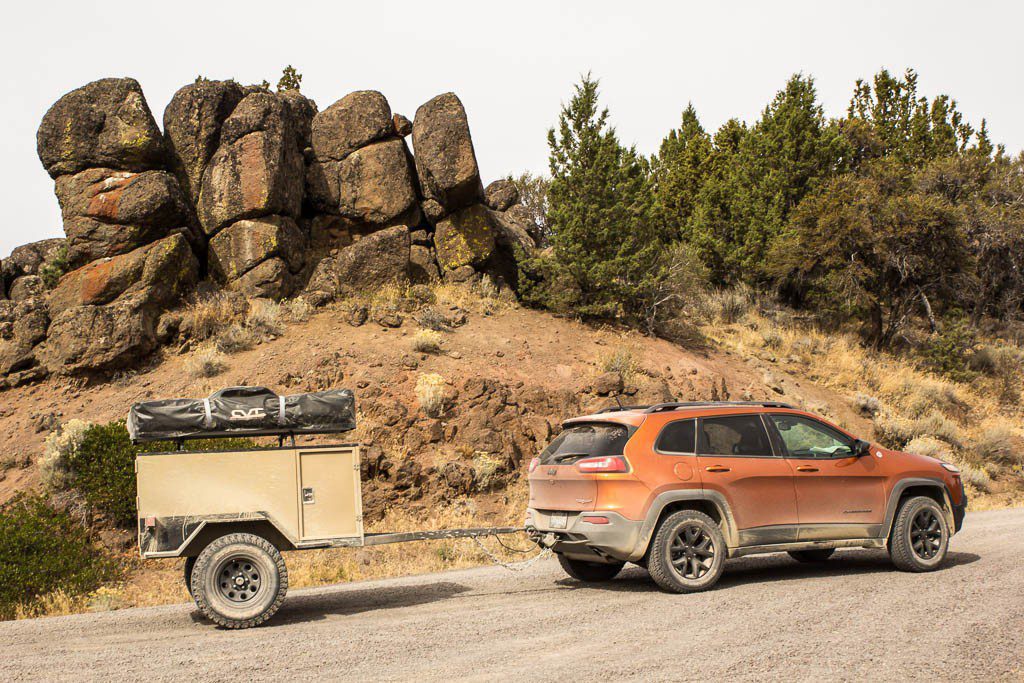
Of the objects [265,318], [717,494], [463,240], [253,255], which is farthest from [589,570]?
[253,255]

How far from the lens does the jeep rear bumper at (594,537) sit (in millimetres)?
7918

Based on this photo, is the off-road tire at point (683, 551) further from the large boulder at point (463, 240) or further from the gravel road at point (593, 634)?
the large boulder at point (463, 240)

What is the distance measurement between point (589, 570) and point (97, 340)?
15.5m

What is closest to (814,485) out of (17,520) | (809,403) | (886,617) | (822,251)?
(886,617)

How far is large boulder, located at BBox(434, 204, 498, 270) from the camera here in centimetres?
2411

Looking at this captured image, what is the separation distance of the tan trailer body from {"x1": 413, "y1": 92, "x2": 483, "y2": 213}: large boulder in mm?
16645

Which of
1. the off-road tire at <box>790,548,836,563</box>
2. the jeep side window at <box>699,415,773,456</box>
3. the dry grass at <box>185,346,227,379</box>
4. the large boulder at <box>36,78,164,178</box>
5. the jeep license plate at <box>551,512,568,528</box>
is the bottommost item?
the off-road tire at <box>790,548,836,563</box>

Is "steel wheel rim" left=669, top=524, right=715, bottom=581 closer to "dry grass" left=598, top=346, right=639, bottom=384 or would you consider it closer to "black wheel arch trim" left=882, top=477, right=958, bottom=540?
"black wheel arch trim" left=882, top=477, right=958, bottom=540

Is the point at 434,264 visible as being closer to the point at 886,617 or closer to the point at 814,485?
the point at 814,485

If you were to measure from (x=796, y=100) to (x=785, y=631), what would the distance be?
32.7 m

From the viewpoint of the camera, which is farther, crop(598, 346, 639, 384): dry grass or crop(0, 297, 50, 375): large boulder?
crop(598, 346, 639, 384): dry grass

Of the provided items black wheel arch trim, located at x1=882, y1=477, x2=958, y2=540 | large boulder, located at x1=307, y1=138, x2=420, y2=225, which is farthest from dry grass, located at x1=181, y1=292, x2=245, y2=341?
black wheel arch trim, located at x1=882, y1=477, x2=958, y2=540

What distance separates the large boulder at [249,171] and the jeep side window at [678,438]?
17217mm

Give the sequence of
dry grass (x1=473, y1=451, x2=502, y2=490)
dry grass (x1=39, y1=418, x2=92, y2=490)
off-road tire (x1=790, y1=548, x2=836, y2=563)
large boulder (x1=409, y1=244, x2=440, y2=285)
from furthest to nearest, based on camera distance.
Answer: large boulder (x1=409, y1=244, x2=440, y2=285) < dry grass (x1=473, y1=451, x2=502, y2=490) < dry grass (x1=39, y1=418, x2=92, y2=490) < off-road tire (x1=790, y1=548, x2=836, y2=563)
